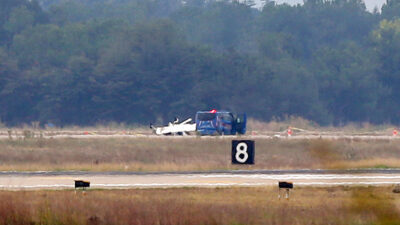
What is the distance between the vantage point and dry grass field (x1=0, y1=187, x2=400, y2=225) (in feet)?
72.5

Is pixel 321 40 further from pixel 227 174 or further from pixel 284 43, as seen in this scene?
pixel 227 174

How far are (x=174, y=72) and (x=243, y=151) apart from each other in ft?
205

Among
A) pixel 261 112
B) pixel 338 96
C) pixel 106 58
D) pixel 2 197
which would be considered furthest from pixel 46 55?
pixel 2 197

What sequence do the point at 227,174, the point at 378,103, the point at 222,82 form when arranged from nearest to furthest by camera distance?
the point at 227,174, the point at 222,82, the point at 378,103

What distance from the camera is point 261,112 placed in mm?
101375

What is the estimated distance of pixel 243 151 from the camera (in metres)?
38.3

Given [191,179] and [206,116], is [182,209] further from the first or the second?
[206,116]

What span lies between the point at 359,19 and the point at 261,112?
121 feet

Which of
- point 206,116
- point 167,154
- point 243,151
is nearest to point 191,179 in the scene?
point 243,151

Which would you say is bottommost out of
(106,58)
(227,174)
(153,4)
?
(227,174)

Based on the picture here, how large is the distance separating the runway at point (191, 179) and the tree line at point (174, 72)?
55832mm

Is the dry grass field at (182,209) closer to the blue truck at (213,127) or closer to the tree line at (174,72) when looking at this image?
the blue truck at (213,127)

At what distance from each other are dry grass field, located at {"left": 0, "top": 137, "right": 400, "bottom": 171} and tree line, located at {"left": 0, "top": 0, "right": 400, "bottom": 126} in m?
38.9

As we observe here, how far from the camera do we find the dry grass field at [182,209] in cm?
2209
